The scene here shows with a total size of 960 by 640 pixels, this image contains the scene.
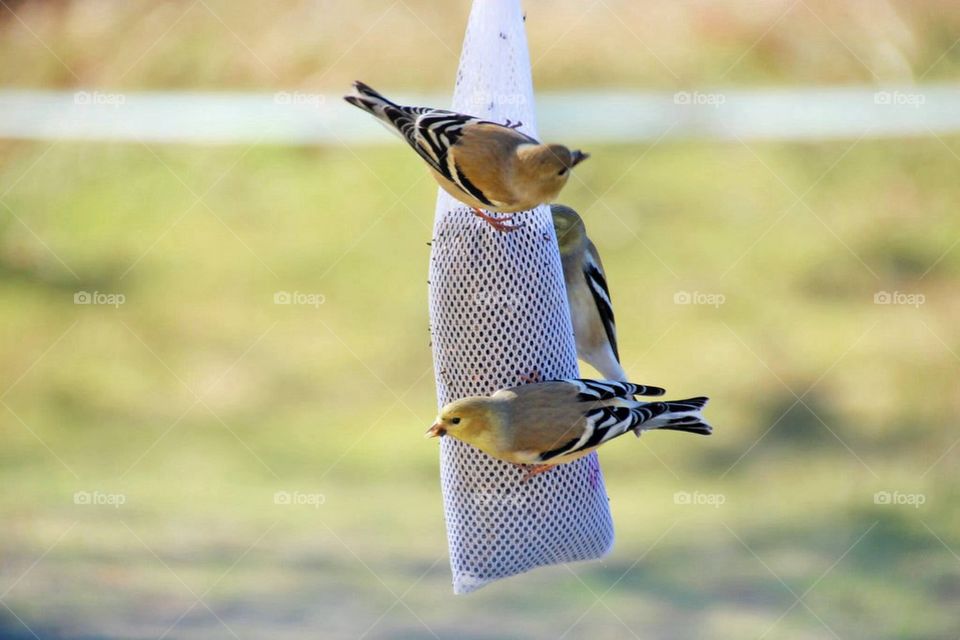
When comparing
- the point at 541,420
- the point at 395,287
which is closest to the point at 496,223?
the point at 541,420

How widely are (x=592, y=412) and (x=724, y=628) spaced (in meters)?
2.75

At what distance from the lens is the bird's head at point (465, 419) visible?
262 cm

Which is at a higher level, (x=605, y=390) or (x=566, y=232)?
(x=566, y=232)

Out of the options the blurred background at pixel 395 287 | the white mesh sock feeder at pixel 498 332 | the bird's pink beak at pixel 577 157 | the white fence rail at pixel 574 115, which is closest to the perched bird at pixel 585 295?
the white mesh sock feeder at pixel 498 332

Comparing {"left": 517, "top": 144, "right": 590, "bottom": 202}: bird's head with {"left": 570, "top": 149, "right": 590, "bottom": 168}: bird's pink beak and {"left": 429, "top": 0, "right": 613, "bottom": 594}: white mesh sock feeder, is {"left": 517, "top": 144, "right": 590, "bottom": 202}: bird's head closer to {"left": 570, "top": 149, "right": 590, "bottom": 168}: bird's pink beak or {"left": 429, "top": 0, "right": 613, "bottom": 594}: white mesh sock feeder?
{"left": 570, "top": 149, "right": 590, "bottom": 168}: bird's pink beak

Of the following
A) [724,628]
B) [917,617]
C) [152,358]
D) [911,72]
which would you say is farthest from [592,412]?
[911,72]

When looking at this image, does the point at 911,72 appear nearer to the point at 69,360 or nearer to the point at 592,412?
the point at 69,360

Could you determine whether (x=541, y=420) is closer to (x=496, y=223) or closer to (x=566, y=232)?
(x=496, y=223)

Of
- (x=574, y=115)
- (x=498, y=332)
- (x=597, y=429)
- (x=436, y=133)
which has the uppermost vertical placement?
(x=574, y=115)

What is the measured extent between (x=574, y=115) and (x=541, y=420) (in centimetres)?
537

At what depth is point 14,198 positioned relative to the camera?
8.36 meters

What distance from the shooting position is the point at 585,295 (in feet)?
10.7

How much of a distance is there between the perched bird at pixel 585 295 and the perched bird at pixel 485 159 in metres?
0.71

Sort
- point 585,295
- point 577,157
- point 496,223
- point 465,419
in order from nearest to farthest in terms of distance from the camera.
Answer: point 577,157
point 465,419
point 496,223
point 585,295
